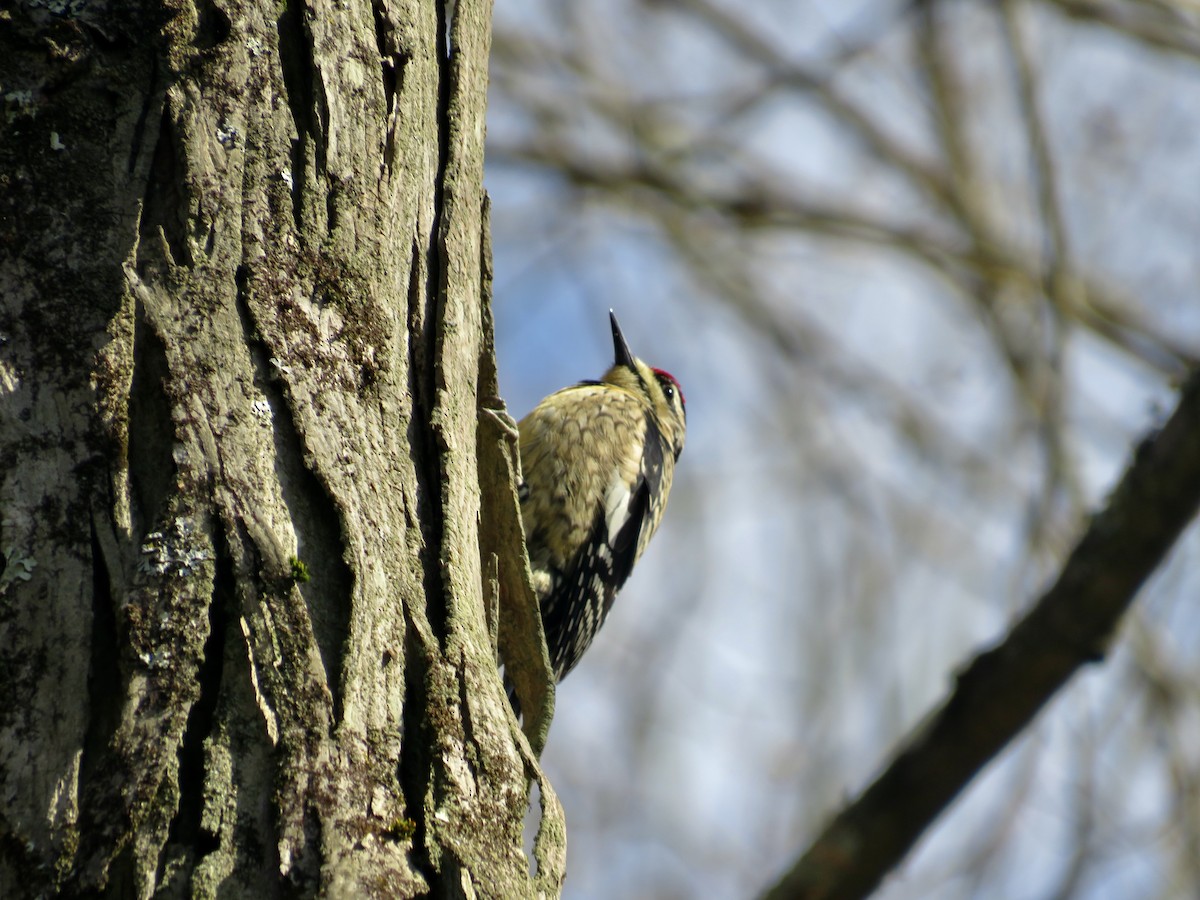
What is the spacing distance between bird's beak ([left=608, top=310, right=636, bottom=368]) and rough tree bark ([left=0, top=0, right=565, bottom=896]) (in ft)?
10.7

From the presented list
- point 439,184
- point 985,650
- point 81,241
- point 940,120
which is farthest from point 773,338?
point 81,241

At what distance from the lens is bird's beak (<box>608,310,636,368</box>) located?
536 centimetres

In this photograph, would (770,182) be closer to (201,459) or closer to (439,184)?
(439,184)

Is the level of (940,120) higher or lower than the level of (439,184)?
higher

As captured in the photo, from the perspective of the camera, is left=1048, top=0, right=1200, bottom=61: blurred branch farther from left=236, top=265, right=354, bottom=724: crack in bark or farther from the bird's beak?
left=236, top=265, right=354, bottom=724: crack in bark

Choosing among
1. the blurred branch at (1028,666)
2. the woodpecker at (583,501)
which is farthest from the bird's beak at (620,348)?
the blurred branch at (1028,666)

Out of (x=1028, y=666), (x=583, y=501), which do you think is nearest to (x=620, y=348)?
(x=583, y=501)

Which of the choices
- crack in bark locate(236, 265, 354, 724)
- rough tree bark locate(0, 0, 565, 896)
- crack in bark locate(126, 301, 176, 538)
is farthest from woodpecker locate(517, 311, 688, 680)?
crack in bark locate(126, 301, 176, 538)

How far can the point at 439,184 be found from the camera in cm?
220

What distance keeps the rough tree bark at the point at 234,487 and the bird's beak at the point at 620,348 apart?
3267mm

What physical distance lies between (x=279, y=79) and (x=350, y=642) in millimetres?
926

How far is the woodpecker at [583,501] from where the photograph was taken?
14.0 feet

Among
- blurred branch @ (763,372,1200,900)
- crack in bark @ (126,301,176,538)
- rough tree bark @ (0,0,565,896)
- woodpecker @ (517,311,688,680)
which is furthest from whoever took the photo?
woodpecker @ (517,311,688,680)

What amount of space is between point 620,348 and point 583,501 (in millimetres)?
1247
